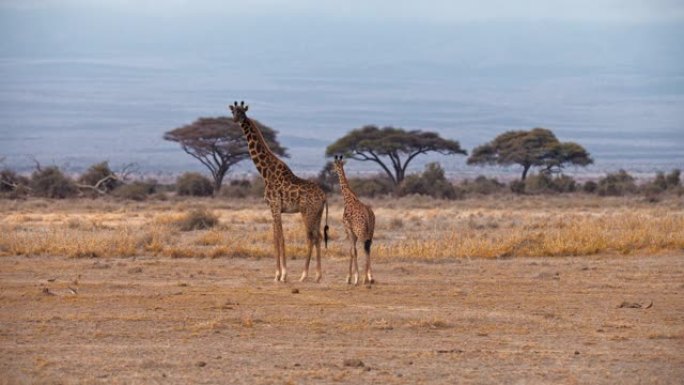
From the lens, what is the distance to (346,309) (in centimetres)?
1410

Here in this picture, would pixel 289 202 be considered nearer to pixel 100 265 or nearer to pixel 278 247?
pixel 278 247

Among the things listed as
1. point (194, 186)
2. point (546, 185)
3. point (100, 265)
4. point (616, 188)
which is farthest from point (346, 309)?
point (546, 185)

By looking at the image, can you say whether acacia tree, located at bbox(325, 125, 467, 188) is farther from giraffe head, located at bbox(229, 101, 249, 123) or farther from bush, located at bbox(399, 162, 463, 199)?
giraffe head, located at bbox(229, 101, 249, 123)

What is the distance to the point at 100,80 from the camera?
19962 cm

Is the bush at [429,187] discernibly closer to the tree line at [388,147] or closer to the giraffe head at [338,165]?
the tree line at [388,147]

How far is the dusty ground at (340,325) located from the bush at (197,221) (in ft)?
28.2

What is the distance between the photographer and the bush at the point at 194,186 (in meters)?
53.2

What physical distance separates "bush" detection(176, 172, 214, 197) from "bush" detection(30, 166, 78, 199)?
16.5ft

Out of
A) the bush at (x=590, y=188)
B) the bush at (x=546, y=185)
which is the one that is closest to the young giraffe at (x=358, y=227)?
the bush at (x=546, y=185)

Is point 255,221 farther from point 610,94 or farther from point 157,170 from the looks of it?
point 610,94

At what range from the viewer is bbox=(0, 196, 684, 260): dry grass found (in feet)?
68.1

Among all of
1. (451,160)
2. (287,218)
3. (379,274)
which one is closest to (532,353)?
(379,274)

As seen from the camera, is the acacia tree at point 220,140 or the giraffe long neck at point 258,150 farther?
the acacia tree at point 220,140

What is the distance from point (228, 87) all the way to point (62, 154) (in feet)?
205
